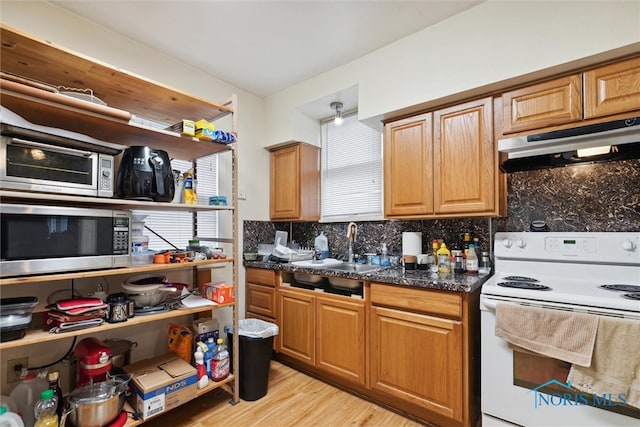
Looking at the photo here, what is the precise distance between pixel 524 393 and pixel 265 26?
263 centimetres

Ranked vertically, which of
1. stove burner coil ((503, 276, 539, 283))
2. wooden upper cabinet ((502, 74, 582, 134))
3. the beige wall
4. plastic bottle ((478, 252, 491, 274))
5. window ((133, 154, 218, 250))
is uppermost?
the beige wall

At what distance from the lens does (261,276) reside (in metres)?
2.64

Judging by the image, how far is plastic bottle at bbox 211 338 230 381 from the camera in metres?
1.95

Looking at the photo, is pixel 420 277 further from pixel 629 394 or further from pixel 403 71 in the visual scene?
pixel 403 71

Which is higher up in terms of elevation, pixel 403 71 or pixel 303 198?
pixel 403 71

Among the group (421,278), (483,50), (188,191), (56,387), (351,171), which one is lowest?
(56,387)

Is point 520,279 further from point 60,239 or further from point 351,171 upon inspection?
point 60,239

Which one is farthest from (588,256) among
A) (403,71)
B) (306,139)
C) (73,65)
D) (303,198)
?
(73,65)

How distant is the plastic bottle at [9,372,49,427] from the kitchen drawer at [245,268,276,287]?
1456 millimetres

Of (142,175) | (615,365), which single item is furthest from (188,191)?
(615,365)

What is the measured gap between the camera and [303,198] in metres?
2.89

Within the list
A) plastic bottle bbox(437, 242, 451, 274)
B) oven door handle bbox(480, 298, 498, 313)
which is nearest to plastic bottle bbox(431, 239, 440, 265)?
plastic bottle bbox(437, 242, 451, 274)

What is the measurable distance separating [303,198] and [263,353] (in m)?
1.42

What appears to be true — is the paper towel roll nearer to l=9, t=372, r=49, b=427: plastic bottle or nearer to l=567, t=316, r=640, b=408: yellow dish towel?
l=567, t=316, r=640, b=408: yellow dish towel
